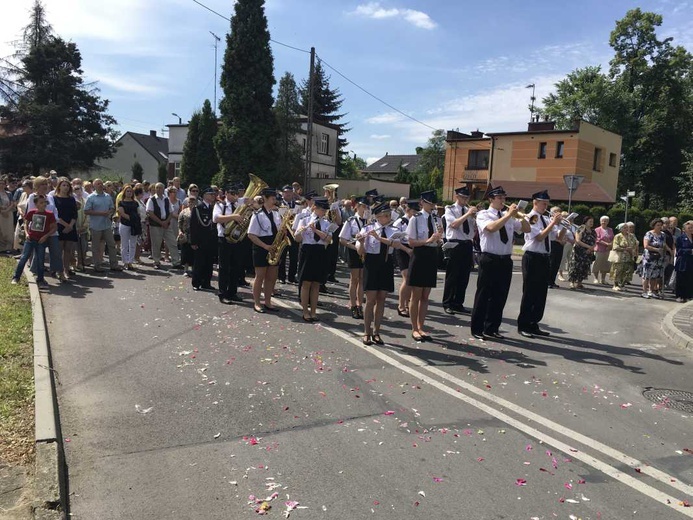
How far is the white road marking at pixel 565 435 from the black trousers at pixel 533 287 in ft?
8.40

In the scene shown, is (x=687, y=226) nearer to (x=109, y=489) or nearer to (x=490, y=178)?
(x=109, y=489)

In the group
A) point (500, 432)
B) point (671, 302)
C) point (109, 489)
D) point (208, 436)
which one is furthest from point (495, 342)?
point (671, 302)

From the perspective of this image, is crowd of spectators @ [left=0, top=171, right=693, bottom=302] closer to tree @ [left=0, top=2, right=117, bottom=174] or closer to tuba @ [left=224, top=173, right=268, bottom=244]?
tuba @ [left=224, top=173, right=268, bottom=244]

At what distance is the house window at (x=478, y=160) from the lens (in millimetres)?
47531

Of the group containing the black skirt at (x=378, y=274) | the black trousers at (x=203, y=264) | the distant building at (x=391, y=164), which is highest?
the distant building at (x=391, y=164)

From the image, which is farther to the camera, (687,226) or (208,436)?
(687,226)

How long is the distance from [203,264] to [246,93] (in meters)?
24.7

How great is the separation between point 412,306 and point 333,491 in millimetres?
4415

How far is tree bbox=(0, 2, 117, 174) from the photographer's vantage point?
34.5 m

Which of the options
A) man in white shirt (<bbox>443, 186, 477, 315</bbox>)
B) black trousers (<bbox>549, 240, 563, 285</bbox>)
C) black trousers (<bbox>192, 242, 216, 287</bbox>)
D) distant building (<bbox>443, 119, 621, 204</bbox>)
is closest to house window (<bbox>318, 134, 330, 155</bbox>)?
distant building (<bbox>443, 119, 621, 204</bbox>)

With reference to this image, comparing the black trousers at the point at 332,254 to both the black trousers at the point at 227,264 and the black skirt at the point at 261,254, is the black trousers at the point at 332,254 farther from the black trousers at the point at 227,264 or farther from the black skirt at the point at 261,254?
the black skirt at the point at 261,254

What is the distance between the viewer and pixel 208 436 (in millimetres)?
4516

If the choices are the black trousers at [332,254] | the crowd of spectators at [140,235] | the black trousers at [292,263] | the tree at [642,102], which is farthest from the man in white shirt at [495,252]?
the tree at [642,102]

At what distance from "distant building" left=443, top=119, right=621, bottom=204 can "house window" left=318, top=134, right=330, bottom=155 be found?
35.2ft
